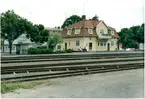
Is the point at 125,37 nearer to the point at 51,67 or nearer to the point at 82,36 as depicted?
the point at 82,36

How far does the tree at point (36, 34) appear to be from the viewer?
37.9 m

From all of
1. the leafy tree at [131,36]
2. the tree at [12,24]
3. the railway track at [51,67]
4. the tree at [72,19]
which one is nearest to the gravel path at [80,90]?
the railway track at [51,67]

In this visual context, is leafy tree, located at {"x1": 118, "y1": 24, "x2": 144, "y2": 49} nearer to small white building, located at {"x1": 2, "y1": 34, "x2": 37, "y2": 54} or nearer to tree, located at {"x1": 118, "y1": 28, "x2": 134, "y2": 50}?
tree, located at {"x1": 118, "y1": 28, "x2": 134, "y2": 50}

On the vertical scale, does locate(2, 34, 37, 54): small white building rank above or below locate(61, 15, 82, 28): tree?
below

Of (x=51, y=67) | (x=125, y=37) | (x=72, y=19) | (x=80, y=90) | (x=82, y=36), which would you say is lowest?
(x=80, y=90)

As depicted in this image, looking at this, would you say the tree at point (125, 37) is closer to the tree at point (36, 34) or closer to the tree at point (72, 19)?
the tree at point (36, 34)

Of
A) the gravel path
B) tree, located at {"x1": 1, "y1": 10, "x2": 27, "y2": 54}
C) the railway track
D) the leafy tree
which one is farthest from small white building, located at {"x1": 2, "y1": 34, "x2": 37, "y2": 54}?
the leafy tree

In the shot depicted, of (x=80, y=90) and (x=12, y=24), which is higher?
(x=12, y=24)

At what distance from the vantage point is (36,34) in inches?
1554

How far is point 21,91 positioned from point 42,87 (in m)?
1.01

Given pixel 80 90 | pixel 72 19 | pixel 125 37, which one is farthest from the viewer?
pixel 125 37

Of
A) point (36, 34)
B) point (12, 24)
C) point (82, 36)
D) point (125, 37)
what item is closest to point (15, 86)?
point (82, 36)

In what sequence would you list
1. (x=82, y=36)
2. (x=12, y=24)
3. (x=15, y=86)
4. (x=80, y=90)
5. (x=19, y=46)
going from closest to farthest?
(x=80, y=90) → (x=15, y=86) → (x=82, y=36) → (x=19, y=46) → (x=12, y=24)

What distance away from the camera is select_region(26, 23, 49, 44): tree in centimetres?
3792
